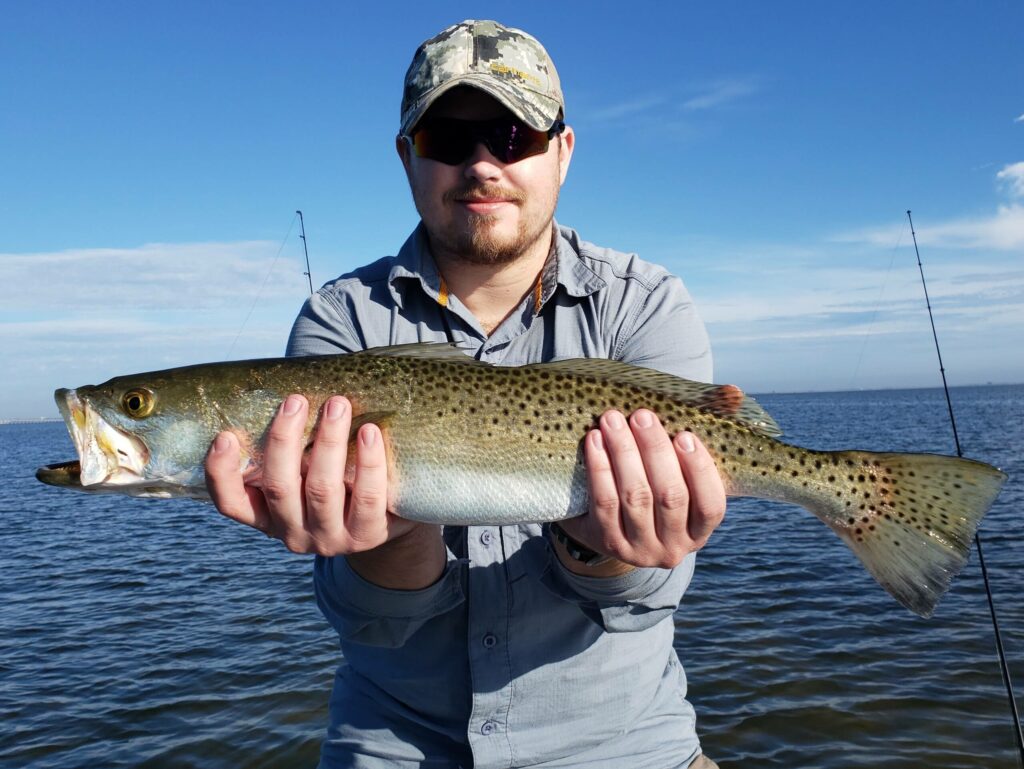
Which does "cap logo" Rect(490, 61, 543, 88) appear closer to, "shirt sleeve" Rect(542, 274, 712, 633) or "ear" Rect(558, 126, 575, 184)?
"ear" Rect(558, 126, 575, 184)

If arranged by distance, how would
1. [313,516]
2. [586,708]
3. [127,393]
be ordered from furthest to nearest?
[127,393], [586,708], [313,516]

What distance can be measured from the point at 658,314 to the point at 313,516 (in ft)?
6.39

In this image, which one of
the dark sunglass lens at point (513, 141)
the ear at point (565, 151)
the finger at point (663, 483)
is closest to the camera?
the finger at point (663, 483)

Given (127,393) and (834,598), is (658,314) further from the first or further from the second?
(834,598)

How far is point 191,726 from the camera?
9641 millimetres

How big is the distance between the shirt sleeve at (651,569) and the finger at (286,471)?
113 centimetres

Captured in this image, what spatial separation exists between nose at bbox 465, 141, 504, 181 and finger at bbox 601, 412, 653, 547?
4.79 feet

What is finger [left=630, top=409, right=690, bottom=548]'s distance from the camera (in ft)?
10.0

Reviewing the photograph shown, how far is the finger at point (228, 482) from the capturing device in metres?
3.27

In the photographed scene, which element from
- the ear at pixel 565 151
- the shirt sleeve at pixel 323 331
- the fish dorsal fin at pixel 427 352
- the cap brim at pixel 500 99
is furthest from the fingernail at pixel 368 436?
the ear at pixel 565 151

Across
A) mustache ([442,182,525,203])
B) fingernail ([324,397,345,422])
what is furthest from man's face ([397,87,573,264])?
fingernail ([324,397,345,422])

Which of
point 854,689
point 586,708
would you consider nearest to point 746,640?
point 854,689

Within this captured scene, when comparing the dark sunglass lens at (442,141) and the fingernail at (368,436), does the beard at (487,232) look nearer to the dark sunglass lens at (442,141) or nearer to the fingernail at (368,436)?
the dark sunglass lens at (442,141)

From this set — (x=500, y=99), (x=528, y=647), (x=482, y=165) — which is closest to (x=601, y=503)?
(x=528, y=647)
